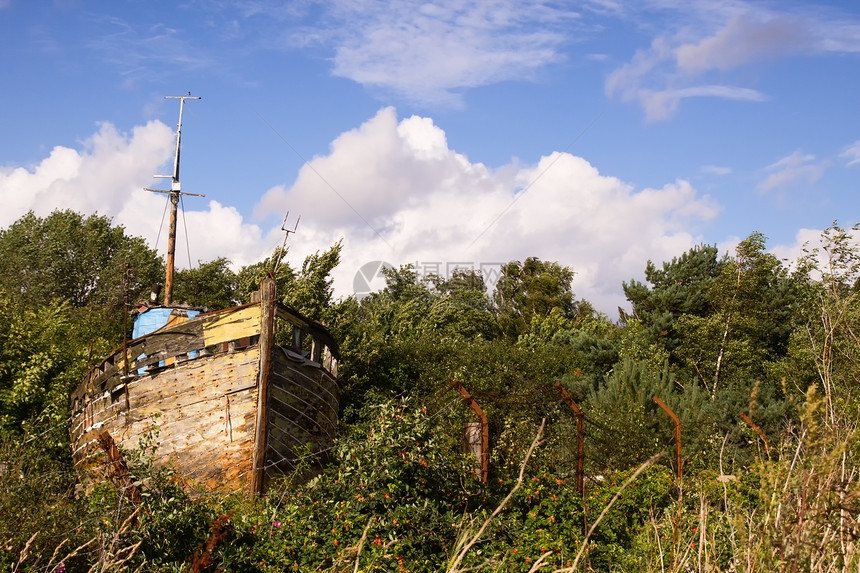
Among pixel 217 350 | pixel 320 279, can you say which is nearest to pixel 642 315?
pixel 320 279

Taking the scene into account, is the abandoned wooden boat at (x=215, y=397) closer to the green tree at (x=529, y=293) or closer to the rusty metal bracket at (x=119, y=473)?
the rusty metal bracket at (x=119, y=473)

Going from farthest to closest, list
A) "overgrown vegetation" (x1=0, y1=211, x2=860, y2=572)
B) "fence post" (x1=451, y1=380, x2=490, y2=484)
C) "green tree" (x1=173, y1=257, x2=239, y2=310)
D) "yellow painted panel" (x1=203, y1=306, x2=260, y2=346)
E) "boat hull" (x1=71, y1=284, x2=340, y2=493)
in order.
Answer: "green tree" (x1=173, y1=257, x2=239, y2=310), "yellow painted panel" (x1=203, y1=306, x2=260, y2=346), "boat hull" (x1=71, y1=284, x2=340, y2=493), "fence post" (x1=451, y1=380, x2=490, y2=484), "overgrown vegetation" (x1=0, y1=211, x2=860, y2=572)

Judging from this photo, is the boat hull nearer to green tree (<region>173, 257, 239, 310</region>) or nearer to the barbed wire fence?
the barbed wire fence

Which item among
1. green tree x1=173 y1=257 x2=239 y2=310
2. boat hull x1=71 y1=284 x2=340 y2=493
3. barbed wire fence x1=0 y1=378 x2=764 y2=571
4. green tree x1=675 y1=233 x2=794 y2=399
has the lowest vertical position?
barbed wire fence x1=0 y1=378 x2=764 y2=571

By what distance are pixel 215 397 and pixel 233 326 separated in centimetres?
107

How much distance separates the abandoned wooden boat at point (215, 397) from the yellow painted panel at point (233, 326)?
1 centimetres

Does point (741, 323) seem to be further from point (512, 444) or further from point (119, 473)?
point (119, 473)

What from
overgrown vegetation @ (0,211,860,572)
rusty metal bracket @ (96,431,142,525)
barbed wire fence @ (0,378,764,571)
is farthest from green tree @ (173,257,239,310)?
rusty metal bracket @ (96,431,142,525)

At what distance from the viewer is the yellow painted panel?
33.4 feet

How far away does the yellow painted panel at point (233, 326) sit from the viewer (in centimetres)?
1019

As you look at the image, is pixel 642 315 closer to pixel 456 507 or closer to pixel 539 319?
pixel 539 319

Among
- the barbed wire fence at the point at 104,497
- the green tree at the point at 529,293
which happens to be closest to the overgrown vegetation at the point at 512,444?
the barbed wire fence at the point at 104,497

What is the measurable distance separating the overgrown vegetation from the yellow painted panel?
1.05 metres

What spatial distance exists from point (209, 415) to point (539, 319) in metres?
28.4
